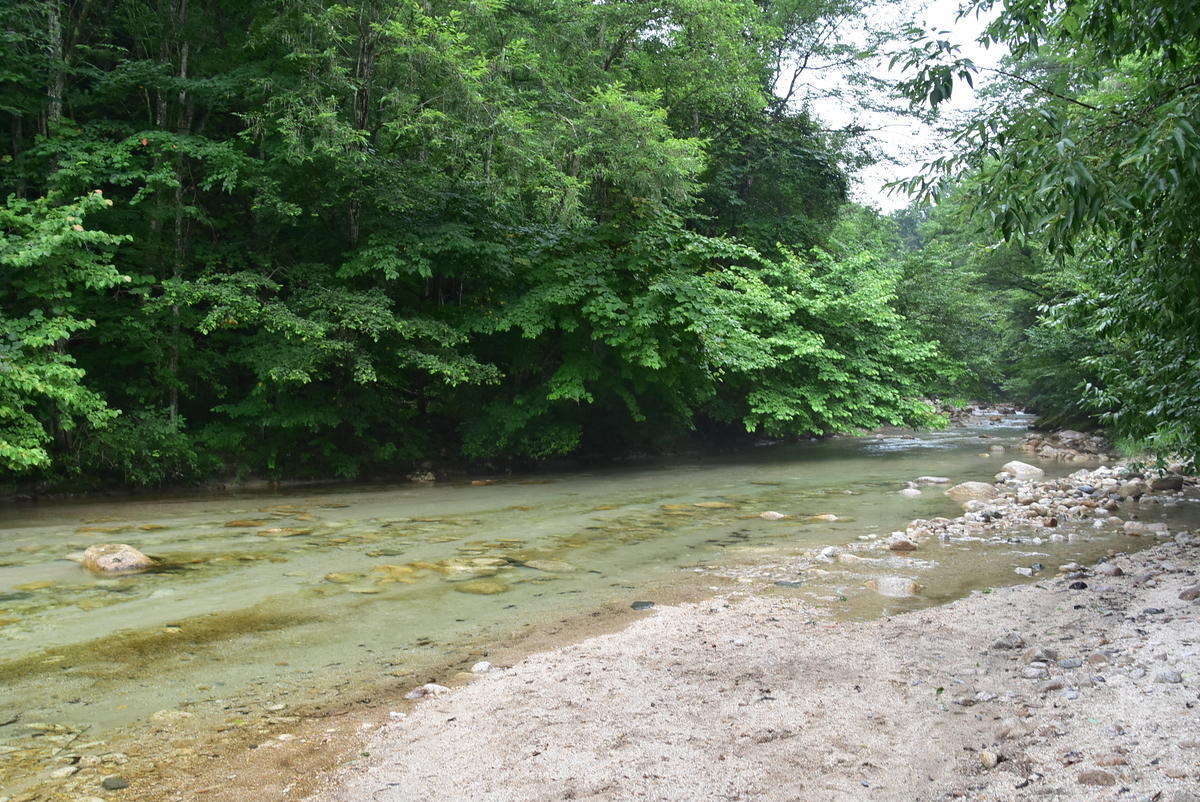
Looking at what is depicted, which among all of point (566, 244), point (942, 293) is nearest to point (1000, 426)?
point (942, 293)

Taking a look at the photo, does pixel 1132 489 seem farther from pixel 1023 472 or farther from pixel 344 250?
pixel 344 250

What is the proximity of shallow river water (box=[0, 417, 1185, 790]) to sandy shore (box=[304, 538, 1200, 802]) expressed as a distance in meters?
0.82

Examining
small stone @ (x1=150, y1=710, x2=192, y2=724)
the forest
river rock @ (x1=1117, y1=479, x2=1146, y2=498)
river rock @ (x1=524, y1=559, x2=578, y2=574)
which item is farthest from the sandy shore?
river rock @ (x1=1117, y1=479, x2=1146, y2=498)

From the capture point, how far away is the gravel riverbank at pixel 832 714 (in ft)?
9.07

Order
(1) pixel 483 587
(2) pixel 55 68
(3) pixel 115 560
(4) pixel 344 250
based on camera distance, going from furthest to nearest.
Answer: (4) pixel 344 250 → (2) pixel 55 68 → (3) pixel 115 560 → (1) pixel 483 587

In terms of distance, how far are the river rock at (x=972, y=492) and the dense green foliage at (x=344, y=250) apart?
4.76 m

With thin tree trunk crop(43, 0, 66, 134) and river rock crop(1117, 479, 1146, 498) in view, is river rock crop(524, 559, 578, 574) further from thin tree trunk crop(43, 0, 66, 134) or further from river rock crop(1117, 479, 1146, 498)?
thin tree trunk crop(43, 0, 66, 134)

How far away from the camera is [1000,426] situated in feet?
86.2

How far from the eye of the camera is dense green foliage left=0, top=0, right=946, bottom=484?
1076 centimetres

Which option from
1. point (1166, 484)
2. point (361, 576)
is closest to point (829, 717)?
point (361, 576)

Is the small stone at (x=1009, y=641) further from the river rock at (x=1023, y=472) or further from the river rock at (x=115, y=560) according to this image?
the river rock at (x=1023, y=472)

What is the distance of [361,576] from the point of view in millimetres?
6531

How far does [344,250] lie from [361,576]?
8.38 m

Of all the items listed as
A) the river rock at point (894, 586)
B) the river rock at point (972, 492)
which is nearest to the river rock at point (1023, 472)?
the river rock at point (972, 492)
